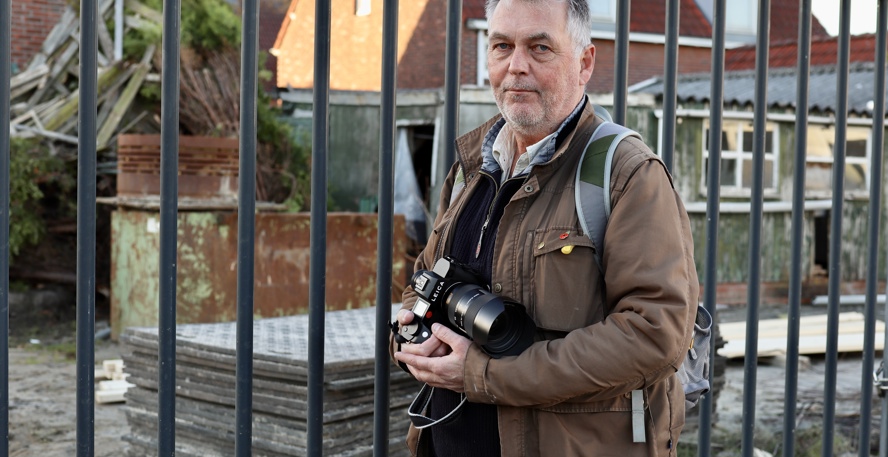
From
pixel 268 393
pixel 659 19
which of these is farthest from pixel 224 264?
pixel 659 19

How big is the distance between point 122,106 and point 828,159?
11.2m

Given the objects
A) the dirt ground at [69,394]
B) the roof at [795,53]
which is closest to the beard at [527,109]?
the dirt ground at [69,394]

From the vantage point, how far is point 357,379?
3635 mm

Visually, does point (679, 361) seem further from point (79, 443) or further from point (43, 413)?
point (43, 413)

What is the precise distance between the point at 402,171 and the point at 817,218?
7338mm

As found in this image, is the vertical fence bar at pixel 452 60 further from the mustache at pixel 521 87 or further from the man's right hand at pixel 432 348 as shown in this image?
the man's right hand at pixel 432 348

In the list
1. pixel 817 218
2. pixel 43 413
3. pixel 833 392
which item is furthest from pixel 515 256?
pixel 817 218

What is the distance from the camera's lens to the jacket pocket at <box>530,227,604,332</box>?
1.84m

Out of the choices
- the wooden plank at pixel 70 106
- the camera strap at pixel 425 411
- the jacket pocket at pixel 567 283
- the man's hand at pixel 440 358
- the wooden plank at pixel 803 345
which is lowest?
the wooden plank at pixel 803 345

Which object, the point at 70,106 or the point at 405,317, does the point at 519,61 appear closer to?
the point at 405,317

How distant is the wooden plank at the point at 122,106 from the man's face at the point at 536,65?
10.3 meters

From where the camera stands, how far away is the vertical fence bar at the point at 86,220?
1.85 meters

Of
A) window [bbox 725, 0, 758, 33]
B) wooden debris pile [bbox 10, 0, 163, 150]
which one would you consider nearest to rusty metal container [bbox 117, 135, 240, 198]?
wooden debris pile [bbox 10, 0, 163, 150]

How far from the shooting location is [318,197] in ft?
6.95
